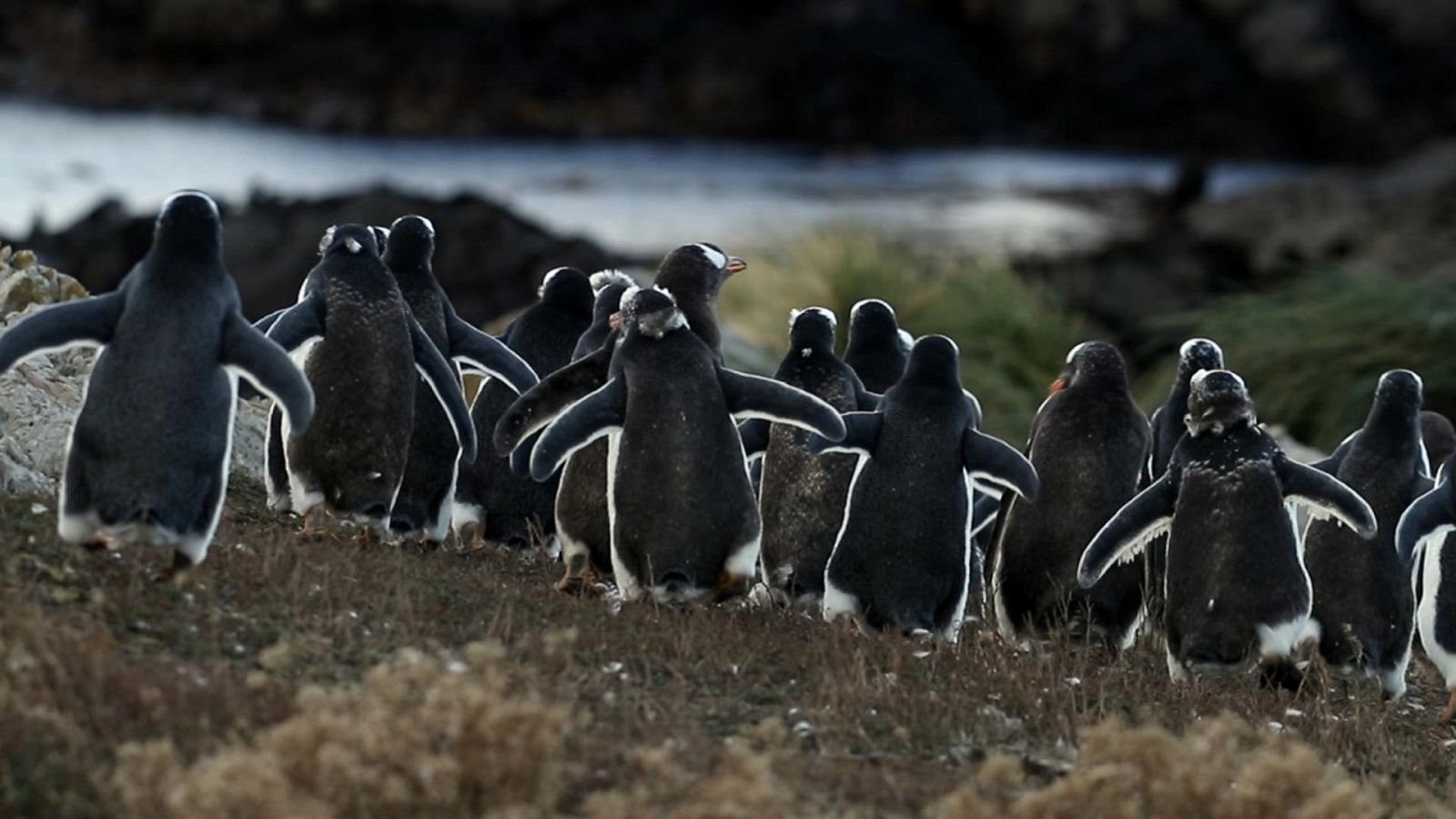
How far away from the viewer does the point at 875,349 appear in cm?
898

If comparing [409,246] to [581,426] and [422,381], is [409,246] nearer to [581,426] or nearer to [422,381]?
[422,381]

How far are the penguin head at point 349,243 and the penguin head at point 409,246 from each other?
0.42m

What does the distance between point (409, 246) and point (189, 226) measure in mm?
1798

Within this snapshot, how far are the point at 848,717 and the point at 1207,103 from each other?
44.3m

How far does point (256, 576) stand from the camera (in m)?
6.30

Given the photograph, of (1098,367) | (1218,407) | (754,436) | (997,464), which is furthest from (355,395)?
(1218,407)

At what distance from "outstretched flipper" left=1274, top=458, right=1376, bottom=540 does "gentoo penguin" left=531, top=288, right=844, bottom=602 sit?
152 cm

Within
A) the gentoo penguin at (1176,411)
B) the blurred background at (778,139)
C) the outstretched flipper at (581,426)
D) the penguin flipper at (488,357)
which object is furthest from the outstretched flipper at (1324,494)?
the blurred background at (778,139)

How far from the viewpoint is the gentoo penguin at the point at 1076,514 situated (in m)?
7.86

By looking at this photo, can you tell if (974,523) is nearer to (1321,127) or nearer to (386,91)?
(386,91)

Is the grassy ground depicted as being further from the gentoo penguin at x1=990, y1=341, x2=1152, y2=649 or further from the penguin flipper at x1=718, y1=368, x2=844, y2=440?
the penguin flipper at x1=718, y1=368, x2=844, y2=440

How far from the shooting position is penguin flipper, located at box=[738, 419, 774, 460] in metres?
8.15

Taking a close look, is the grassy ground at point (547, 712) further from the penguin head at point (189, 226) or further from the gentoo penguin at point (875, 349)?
the gentoo penguin at point (875, 349)

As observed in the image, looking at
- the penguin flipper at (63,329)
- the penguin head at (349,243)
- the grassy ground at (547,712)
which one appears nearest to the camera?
the grassy ground at (547,712)
